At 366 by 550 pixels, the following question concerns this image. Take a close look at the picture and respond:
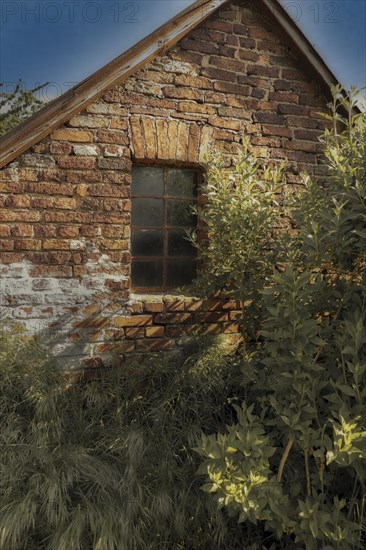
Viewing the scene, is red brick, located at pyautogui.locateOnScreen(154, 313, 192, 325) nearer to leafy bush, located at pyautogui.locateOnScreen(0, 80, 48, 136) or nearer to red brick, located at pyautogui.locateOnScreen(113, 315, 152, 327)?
red brick, located at pyautogui.locateOnScreen(113, 315, 152, 327)

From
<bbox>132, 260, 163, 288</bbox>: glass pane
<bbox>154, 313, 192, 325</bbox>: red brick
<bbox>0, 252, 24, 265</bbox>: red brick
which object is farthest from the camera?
<bbox>132, 260, 163, 288</bbox>: glass pane

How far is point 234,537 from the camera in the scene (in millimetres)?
3090

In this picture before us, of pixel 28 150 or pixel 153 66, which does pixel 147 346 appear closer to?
pixel 28 150

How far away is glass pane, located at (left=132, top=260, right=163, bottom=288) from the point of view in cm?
461

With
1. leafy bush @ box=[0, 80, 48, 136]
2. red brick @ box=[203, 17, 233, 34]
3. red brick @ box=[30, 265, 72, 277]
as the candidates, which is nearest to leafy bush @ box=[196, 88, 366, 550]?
red brick @ box=[30, 265, 72, 277]

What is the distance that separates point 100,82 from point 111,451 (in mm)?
2916

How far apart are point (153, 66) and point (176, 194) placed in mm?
1164

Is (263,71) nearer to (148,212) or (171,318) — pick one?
(148,212)

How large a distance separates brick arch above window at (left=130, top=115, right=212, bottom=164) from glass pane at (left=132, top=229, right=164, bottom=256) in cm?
69

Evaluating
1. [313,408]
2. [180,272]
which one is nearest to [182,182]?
[180,272]

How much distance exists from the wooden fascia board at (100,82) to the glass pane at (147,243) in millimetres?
1198

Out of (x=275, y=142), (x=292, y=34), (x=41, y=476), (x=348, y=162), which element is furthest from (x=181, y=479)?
(x=292, y=34)

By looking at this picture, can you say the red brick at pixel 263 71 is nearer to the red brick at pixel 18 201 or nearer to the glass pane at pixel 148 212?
the glass pane at pixel 148 212

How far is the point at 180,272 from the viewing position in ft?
15.7
